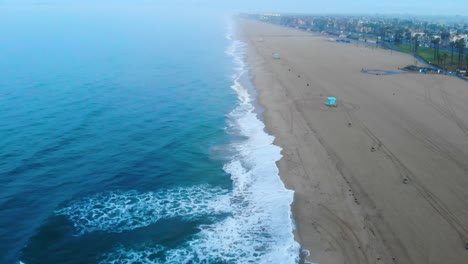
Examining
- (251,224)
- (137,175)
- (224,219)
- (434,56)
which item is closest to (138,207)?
(137,175)

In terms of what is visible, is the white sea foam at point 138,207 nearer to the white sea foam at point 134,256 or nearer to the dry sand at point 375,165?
the white sea foam at point 134,256

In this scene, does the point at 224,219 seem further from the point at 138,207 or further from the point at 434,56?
the point at 434,56

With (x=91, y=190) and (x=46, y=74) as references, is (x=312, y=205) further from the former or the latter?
(x=46, y=74)

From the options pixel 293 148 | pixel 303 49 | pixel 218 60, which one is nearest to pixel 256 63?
pixel 218 60

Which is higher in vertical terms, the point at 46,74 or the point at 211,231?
the point at 46,74

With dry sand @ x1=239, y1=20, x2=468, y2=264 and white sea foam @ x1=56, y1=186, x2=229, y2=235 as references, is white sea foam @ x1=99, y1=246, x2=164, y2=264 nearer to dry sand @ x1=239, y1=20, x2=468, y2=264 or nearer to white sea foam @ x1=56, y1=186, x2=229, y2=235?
white sea foam @ x1=56, y1=186, x2=229, y2=235

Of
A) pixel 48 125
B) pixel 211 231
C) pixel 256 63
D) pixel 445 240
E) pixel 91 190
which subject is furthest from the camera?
pixel 256 63
